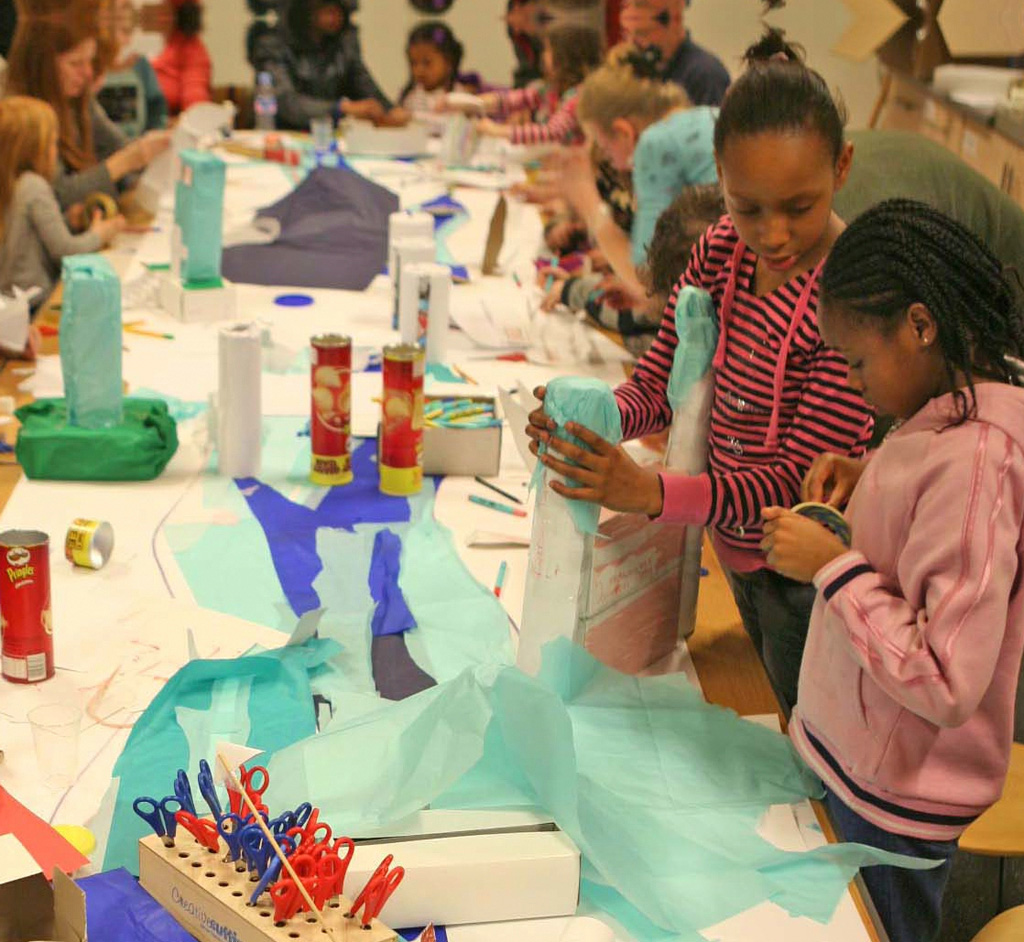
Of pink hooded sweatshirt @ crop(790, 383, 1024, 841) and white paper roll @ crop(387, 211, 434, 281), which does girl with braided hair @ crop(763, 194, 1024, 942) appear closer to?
pink hooded sweatshirt @ crop(790, 383, 1024, 841)

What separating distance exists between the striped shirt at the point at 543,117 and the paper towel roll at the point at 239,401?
2165 millimetres

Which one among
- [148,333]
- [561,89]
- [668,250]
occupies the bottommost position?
[148,333]

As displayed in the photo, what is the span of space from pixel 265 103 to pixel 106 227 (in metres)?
1.90

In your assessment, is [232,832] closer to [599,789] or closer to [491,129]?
[599,789]

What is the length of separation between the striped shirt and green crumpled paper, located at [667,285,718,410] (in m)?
2.45

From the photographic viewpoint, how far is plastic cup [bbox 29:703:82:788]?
1216 mm

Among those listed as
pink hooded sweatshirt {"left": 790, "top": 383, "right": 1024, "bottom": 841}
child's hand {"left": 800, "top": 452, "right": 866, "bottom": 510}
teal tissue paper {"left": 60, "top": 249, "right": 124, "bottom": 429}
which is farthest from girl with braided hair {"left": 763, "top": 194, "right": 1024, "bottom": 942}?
teal tissue paper {"left": 60, "top": 249, "right": 124, "bottom": 429}

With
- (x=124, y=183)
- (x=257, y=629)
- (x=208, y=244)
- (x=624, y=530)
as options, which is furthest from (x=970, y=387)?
(x=124, y=183)

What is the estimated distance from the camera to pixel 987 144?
3.82 meters

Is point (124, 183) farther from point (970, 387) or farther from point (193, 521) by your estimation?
point (970, 387)

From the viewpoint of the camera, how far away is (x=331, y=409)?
75.5 inches

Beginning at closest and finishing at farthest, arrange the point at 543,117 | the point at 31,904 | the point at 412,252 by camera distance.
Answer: the point at 31,904 → the point at 412,252 → the point at 543,117

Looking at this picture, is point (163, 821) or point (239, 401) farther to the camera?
point (239, 401)

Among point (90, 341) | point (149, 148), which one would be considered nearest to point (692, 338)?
point (90, 341)
